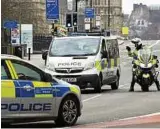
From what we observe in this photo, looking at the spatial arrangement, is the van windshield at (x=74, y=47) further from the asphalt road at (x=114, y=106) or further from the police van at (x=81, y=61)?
the asphalt road at (x=114, y=106)

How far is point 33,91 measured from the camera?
488 inches

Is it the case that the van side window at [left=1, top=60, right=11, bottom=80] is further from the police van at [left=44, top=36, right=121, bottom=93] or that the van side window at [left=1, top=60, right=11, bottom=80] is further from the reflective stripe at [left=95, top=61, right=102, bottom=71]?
the reflective stripe at [left=95, top=61, right=102, bottom=71]

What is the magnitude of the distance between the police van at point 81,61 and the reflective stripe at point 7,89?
10329mm

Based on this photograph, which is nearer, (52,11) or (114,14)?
(52,11)

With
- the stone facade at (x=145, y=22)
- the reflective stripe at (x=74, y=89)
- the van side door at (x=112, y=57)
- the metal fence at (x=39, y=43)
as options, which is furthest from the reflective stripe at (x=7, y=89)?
the stone facade at (x=145, y=22)

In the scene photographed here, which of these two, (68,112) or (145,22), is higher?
(68,112)

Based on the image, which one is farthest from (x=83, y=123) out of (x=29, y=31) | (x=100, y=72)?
(x=29, y=31)

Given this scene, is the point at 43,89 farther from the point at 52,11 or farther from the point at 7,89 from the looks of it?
the point at 52,11

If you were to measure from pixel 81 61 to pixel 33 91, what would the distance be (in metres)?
10.3

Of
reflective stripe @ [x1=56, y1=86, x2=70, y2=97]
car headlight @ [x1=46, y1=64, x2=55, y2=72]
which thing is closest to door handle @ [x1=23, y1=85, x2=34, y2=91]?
reflective stripe @ [x1=56, y1=86, x2=70, y2=97]

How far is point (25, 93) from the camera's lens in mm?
12234

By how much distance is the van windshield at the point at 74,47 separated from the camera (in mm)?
23172

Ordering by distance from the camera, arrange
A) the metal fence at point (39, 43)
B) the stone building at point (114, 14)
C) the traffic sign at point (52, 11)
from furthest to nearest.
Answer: the stone building at point (114, 14)
the metal fence at point (39, 43)
the traffic sign at point (52, 11)

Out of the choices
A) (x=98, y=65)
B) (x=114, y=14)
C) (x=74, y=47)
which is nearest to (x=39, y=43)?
(x=114, y=14)
